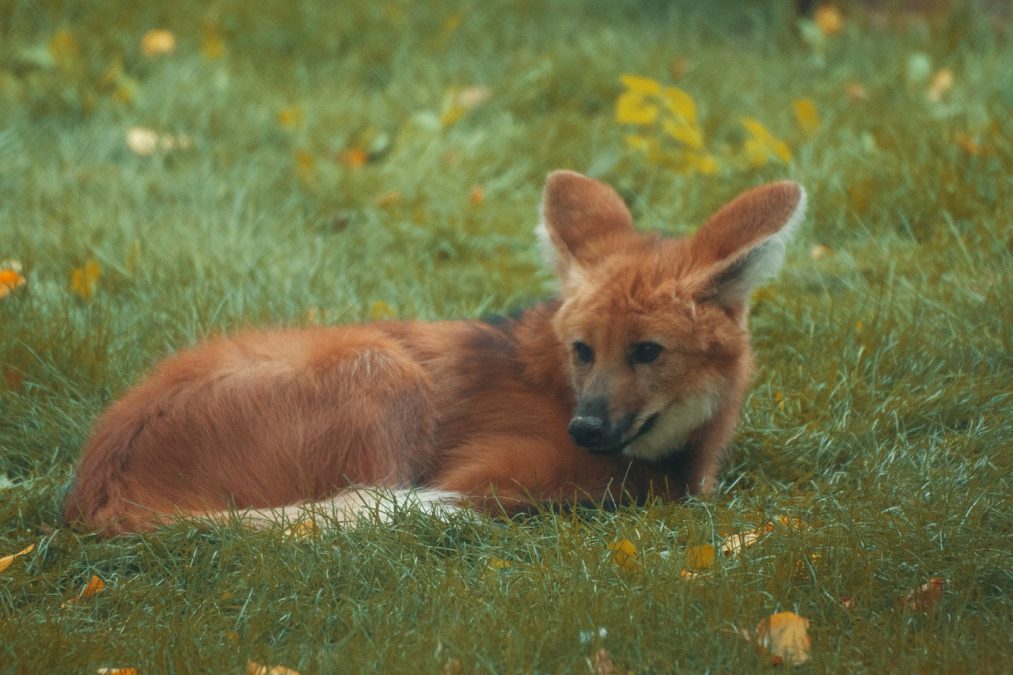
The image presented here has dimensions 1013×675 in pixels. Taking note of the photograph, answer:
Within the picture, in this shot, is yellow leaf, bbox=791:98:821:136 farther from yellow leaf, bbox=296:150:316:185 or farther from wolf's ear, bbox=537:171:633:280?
yellow leaf, bbox=296:150:316:185

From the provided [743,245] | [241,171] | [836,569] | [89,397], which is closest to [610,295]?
[743,245]

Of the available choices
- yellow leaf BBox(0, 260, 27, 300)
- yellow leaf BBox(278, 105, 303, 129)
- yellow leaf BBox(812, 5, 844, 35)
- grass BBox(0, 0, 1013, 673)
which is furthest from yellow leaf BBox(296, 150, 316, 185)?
yellow leaf BBox(812, 5, 844, 35)

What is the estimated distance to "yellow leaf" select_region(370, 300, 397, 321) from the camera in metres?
4.86

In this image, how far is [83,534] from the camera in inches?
137

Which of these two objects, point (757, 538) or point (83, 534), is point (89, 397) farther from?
point (757, 538)

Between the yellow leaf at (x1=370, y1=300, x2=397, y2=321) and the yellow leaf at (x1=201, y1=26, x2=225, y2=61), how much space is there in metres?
3.00

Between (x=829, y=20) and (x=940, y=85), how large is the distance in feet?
3.32

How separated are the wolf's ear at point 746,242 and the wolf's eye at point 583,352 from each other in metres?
0.38

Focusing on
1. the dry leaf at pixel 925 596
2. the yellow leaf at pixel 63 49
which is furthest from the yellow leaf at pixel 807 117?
the yellow leaf at pixel 63 49

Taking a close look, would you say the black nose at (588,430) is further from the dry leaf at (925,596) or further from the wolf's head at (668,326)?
the dry leaf at (925,596)

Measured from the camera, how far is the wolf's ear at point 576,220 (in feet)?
13.0

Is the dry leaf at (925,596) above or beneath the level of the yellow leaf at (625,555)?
beneath

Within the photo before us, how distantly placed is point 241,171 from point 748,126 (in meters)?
2.58

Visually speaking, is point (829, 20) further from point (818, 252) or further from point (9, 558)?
point (9, 558)
